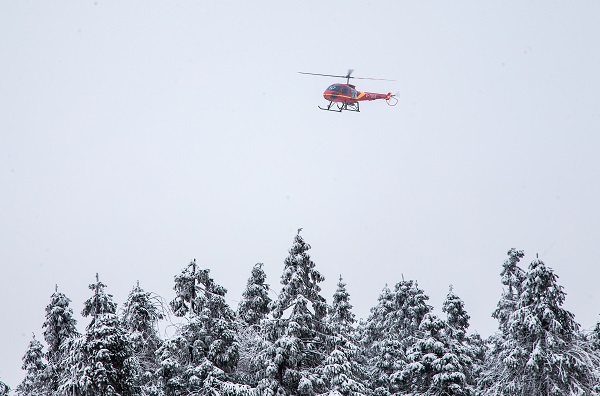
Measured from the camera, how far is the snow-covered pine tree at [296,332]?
29891 mm

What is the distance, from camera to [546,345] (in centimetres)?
3072

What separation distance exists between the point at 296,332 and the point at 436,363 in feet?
26.0

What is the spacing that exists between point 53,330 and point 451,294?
77.9 ft

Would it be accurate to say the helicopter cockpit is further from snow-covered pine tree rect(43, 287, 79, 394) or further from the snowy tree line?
snow-covered pine tree rect(43, 287, 79, 394)

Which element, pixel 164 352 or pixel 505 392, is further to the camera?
pixel 505 392

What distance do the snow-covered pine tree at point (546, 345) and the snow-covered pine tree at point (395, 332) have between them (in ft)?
27.4

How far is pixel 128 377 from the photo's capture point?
22859mm

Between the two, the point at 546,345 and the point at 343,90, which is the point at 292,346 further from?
the point at 343,90

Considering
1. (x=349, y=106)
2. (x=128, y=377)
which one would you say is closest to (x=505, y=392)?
(x=128, y=377)

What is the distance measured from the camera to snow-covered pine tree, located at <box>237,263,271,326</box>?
36.1 m

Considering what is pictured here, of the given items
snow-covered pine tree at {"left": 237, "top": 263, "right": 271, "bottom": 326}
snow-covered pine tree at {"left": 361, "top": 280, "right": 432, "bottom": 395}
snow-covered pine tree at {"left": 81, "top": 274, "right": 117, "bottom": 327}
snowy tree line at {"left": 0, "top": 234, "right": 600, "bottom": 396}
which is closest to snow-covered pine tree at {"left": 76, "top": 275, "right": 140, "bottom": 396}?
snow-covered pine tree at {"left": 81, "top": 274, "right": 117, "bottom": 327}

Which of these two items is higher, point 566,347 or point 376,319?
point 376,319

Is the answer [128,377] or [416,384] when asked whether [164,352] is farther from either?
[416,384]

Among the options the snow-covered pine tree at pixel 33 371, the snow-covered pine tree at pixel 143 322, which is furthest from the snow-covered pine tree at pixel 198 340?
the snow-covered pine tree at pixel 33 371
